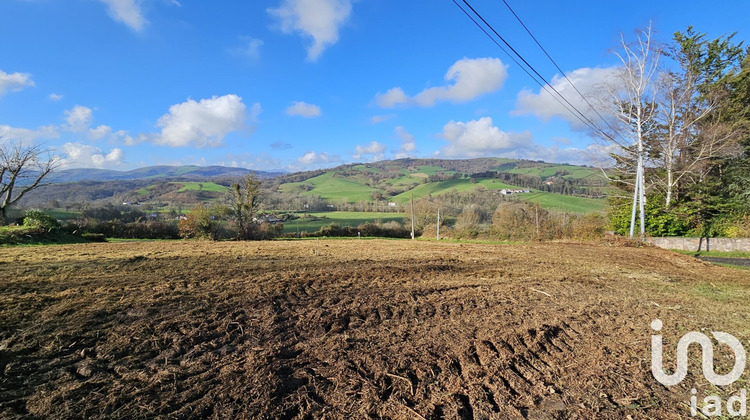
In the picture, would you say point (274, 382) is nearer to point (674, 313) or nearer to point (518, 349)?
point (518, 349)

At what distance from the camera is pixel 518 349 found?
4465mm

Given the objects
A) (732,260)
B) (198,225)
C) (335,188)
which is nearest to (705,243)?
(732,260)

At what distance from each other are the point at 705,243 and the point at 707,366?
20549 millimetres

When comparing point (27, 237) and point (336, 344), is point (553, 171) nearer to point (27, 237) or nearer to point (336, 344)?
point (336, 344)

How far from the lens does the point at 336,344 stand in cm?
445

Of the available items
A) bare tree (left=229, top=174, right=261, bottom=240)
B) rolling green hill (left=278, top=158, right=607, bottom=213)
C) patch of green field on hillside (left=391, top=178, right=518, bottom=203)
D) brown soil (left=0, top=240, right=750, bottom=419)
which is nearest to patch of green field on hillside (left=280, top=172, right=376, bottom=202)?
rolling green hill (left=278, top=158, right=607, bottom=213)

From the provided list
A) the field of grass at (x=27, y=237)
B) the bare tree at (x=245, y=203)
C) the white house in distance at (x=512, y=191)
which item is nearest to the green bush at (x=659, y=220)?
the bare tree at (x=245, y=203)

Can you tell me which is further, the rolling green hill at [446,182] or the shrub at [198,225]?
the rolling green hill at [446,182]

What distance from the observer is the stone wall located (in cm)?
1725

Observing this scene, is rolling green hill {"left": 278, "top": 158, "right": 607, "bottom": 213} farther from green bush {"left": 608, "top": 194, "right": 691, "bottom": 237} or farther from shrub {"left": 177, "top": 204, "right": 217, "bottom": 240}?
shrub {"left": 177, "top": 204, "right": 217, "bottom": 240}

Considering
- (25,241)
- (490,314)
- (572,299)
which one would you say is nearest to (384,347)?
(490,314)

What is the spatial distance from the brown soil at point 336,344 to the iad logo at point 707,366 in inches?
5.1

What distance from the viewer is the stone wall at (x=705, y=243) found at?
679 inches

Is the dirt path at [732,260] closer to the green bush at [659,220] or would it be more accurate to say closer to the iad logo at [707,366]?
the green bush at [659,220]
